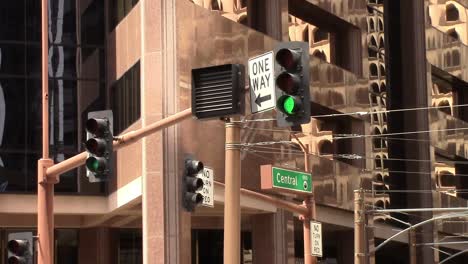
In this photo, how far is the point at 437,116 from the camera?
56000mm

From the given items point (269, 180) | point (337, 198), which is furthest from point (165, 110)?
point (337, 198)

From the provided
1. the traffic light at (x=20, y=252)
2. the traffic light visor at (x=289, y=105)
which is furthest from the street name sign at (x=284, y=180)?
the traffic light visor at (x=289, y=105)

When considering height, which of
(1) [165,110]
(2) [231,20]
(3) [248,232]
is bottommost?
(3) [248,232]

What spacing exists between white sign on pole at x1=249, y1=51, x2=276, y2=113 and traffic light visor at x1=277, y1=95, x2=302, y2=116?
177cm

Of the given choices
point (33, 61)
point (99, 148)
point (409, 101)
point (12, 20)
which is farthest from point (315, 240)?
point (409, 101)

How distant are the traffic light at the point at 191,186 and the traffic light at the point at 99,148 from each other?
1.73 m

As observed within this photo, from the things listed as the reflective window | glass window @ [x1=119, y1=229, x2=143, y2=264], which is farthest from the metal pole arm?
glass window @ [x1=119, y1=229, x2=143, y2=264]

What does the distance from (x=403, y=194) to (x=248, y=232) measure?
41.0 feet

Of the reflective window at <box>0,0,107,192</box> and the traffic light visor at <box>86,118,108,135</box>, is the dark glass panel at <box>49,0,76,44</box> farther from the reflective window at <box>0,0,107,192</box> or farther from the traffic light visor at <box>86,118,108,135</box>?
the traffic light visor at <box>86,118,108,135</box>

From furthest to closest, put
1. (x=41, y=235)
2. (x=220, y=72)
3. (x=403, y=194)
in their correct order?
(x=403, y=194) < (x=41, y=235) < (x=220, y=72)

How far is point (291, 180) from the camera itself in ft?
89.1

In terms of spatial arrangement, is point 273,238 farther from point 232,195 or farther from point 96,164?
point 96,164

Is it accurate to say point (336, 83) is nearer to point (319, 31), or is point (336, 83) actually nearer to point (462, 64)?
point (319, 31)

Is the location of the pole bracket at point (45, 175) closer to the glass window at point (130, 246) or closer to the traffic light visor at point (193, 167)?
the traffic light visor at point (193, 167)
